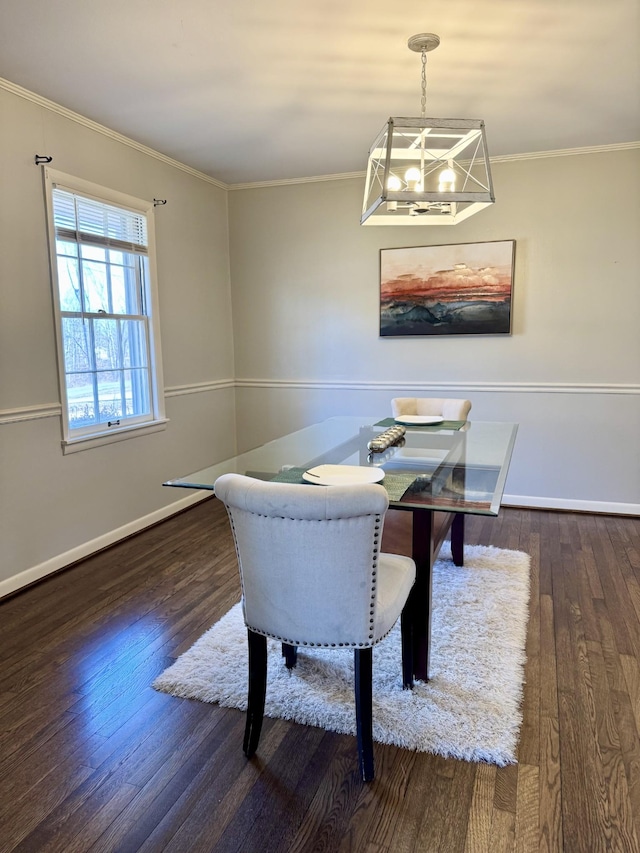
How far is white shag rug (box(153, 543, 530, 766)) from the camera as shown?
1.87 m

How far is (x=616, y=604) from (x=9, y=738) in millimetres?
2659

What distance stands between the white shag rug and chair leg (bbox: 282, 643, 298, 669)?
0.04m

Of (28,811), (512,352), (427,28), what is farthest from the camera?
(512,352)

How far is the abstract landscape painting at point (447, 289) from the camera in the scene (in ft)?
13.6

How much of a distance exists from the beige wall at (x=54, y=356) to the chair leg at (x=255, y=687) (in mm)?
1772

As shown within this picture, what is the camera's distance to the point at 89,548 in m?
3.45

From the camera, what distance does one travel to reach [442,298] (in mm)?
4281

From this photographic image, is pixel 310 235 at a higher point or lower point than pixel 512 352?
higher

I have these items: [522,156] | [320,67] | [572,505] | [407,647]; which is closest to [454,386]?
[572,505]

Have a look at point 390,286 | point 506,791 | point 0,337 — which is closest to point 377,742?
point 506,791

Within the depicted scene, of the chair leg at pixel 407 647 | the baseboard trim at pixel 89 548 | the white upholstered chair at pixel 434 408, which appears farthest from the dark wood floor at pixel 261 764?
the white upholstered chair at pixel 434 408

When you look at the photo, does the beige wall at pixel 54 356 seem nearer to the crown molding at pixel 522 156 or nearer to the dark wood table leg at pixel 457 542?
the crown molding at pixel 522 156

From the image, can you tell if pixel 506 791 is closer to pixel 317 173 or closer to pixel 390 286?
pixel 390 286

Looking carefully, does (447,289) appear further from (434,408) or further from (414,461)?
(414,461)
